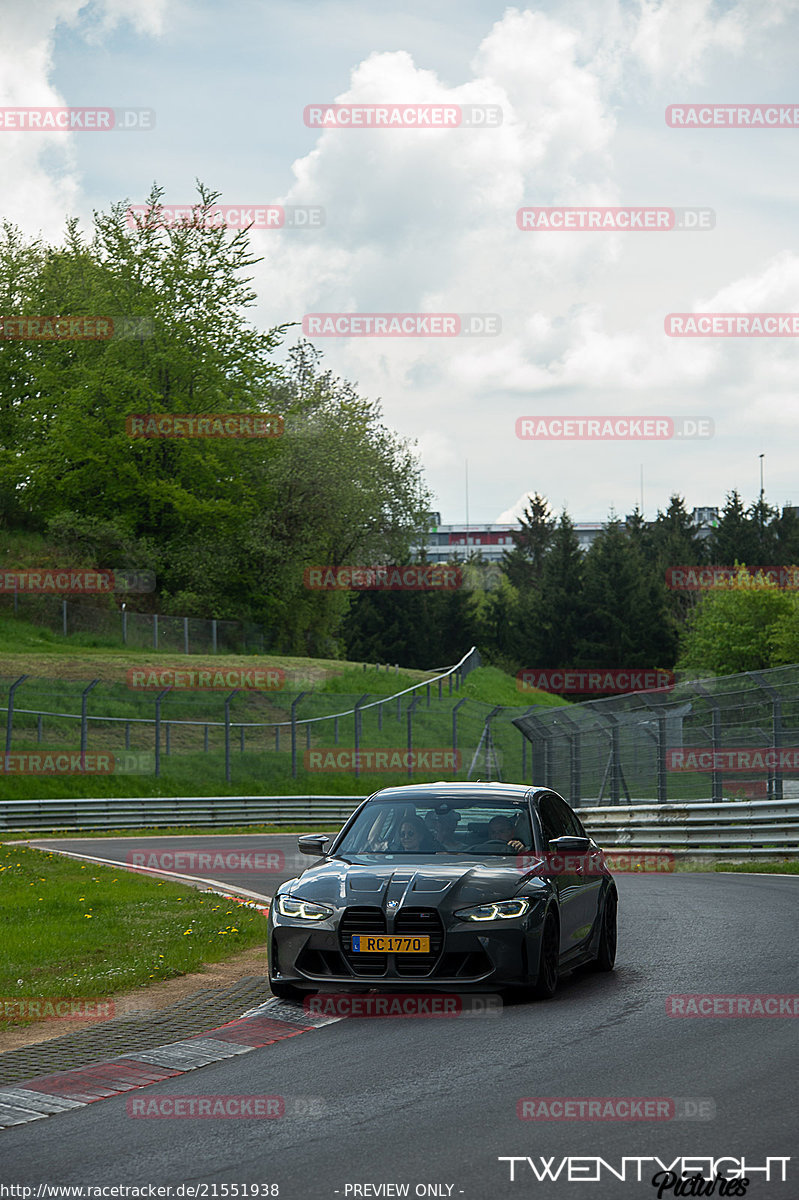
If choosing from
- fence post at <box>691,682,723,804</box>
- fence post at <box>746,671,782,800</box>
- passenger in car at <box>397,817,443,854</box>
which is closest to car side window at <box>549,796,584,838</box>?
passenger in car at <box>397,817,443,854</box>

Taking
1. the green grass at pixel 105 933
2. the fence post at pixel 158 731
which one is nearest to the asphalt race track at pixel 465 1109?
the green grass at pixel 105 933

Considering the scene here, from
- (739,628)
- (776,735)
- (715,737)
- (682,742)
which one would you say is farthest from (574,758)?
(739,628)

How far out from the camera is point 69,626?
5297 centimetres

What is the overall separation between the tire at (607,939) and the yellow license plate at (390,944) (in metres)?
2.24

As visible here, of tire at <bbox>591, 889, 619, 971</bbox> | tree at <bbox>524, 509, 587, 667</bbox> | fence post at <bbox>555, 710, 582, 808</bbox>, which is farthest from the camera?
tree at <bbox>524, 509, 587, 667</bbox>

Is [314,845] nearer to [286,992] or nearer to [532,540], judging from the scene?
[286,992]

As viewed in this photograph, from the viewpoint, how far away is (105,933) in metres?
13.1

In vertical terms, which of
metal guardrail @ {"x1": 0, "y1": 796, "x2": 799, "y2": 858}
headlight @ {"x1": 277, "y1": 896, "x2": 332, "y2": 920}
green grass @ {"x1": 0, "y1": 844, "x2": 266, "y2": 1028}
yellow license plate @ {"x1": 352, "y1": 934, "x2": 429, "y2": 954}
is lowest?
metal guardrail @ {"x1": 0, "y1": 796, "x2": 799, "y2": 858}

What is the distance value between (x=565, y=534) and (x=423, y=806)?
86.4 metres

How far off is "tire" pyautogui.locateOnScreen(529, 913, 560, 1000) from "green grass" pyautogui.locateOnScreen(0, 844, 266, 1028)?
10.1 ft

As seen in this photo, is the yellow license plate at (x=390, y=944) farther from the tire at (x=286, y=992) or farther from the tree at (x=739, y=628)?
the tree at (x=739, y=628)

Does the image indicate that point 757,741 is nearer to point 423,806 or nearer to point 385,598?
point 423,806

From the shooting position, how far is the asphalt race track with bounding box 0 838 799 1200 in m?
5.39

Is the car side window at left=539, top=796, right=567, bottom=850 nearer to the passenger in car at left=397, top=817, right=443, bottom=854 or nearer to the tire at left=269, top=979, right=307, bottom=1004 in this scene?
the passenger in car at left=397, top=817, right=443, bottom=854
